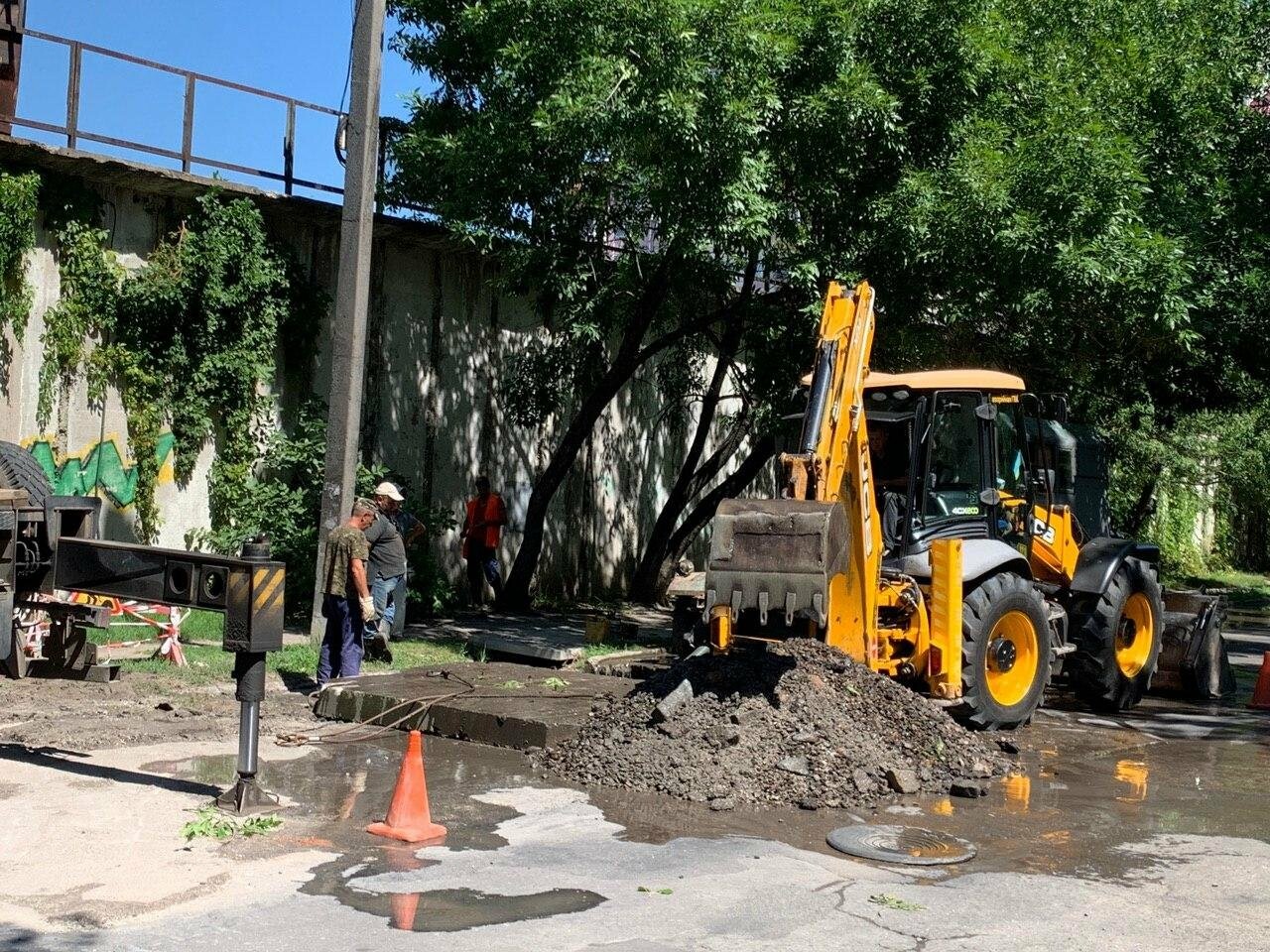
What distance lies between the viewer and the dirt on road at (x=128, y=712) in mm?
9617

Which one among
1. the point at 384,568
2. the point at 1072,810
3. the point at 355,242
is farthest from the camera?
the point at 355,242

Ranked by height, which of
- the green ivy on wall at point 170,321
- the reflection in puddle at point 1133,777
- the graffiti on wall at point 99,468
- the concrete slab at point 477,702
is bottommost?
the reflection in puddle at point 1133,777

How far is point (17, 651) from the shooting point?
920 cm

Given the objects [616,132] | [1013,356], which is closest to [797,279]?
[616,132]

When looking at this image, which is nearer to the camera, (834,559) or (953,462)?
(834,559)

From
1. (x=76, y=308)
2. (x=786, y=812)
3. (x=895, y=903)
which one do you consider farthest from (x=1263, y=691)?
(x=76, y=308)

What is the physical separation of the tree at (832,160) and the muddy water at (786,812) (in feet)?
19.1

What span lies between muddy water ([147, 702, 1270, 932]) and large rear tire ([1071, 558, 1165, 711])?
1708 millimetres

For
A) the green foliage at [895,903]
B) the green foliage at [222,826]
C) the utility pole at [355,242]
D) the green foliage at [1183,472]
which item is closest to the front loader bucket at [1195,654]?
the utility pole at [355,242]

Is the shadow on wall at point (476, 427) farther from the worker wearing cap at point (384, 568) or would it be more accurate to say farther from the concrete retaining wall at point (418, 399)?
the worker wearing cap at point (384, 568)

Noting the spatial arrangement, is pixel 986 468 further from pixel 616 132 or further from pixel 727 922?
pixel 727 922

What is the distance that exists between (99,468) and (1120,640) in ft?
36.4

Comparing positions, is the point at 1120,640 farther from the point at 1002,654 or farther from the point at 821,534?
the point at 821,534

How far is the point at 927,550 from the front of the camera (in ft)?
36.2
